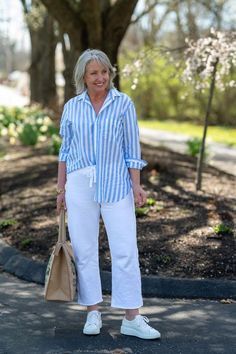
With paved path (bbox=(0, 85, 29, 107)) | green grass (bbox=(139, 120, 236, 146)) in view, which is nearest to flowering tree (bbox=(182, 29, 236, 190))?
green grass (bbox=(139, 120, 236, 146))

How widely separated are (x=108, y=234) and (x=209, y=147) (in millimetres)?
9728

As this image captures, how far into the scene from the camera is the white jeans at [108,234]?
→ 481cm

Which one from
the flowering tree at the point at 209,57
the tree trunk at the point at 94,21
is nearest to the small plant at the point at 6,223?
the flowering tree at the point at 209,57

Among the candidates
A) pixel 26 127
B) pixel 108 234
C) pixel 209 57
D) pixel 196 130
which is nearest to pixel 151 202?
pixel 209 57

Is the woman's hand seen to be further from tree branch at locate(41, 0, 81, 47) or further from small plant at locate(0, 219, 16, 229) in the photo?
tree branch at locate(41, 0, 81, 47)

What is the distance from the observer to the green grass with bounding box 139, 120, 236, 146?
70.2 ft

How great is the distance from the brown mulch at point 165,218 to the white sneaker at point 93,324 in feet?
4.74

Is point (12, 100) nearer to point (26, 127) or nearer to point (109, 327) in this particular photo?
point (26, 127)

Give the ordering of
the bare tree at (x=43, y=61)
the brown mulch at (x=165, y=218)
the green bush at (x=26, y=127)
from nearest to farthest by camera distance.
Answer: the brown mulch at (x=165, y=218) → the green bush at (x=26, y=127) → the bare tree at (x=43, y=61)

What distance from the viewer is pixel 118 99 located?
4.81 metres

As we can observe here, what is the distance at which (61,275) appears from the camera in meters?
4.91

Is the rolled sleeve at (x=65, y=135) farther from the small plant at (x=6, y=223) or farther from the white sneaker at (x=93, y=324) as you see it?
the small plant at (x=6, y=223)

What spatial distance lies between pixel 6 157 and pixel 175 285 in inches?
396

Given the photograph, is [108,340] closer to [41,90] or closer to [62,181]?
[62,181]
